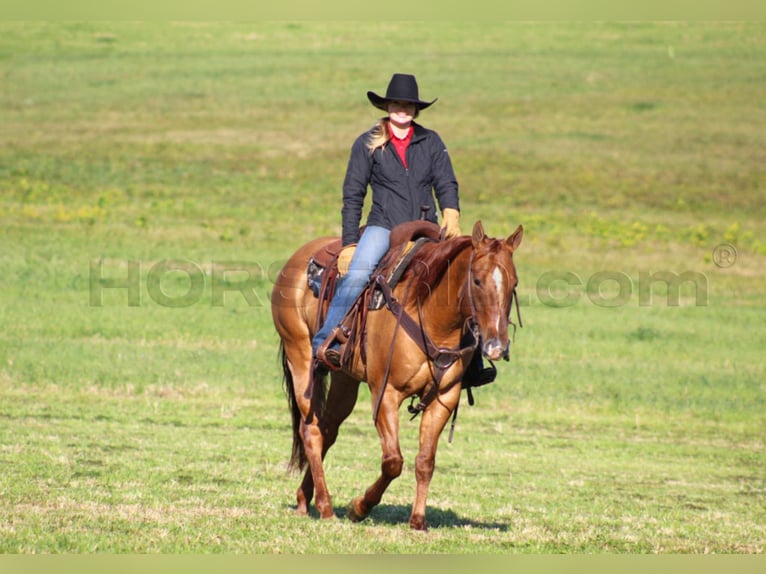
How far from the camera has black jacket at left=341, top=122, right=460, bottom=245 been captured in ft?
33.3

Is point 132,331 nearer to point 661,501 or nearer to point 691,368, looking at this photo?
point 691,368

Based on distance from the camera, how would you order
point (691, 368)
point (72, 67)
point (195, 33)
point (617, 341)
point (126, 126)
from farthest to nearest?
point (195, 33), point (72, 67), point (126, 126), point (617, 341), point (691, 368)

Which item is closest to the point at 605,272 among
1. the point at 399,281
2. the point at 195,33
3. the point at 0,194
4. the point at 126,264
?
the point at 126,264

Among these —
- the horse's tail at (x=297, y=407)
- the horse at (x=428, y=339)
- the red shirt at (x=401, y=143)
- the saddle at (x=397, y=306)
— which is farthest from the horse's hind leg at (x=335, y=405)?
the red shirt at (x=401, y=143)

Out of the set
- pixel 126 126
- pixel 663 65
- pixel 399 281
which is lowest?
pixel 399 281

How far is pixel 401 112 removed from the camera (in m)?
10.1

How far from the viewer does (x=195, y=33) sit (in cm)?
7119

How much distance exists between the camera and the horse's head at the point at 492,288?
8648mm

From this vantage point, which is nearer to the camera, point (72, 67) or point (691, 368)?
point (691, 368)

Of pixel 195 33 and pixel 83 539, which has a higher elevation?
pixel 195 33

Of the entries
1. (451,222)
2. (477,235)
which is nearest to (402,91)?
(451,222)

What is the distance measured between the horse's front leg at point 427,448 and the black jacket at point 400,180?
161cm

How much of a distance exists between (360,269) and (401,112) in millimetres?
1367

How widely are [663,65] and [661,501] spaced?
56037 millimetres
